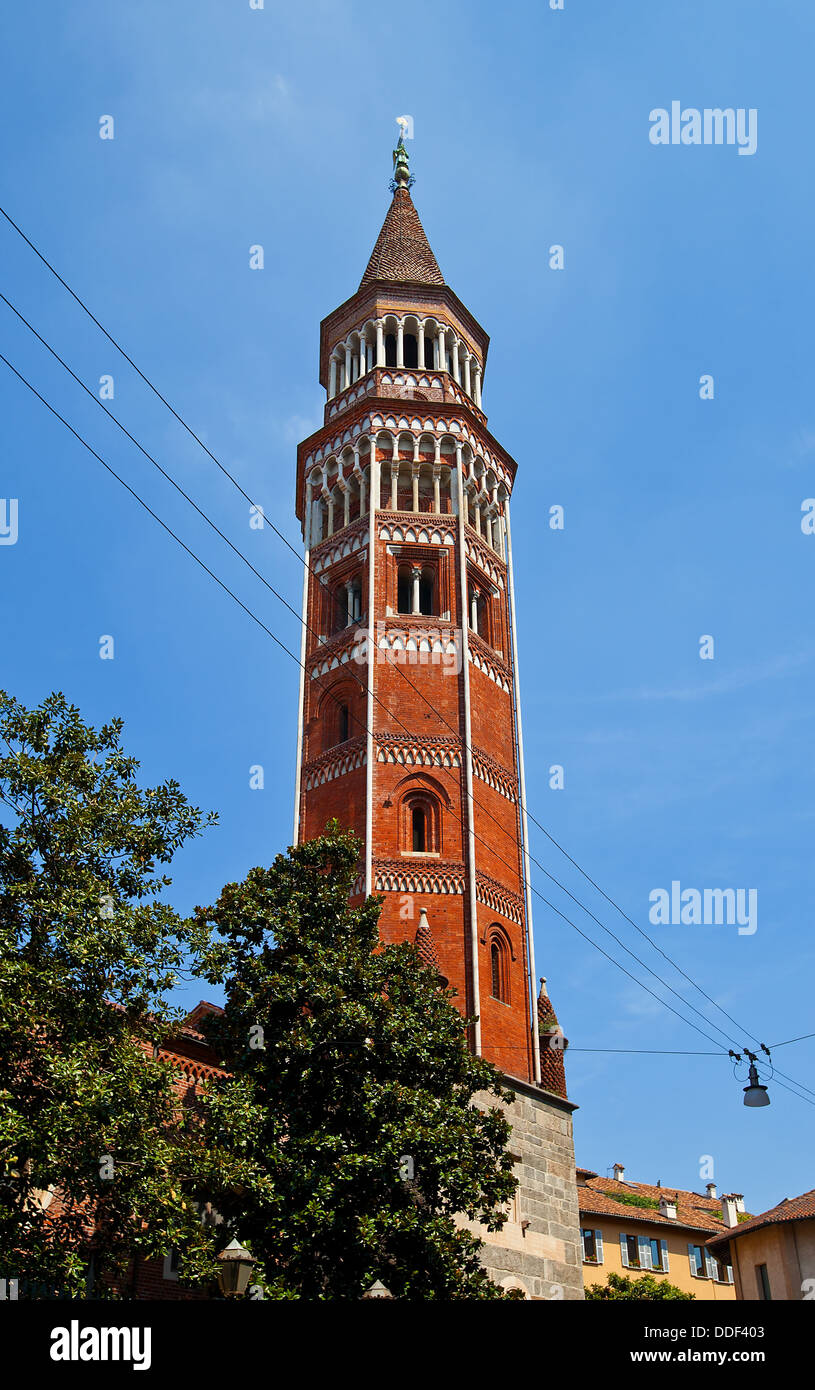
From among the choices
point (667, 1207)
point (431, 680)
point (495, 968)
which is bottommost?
point (667, 1207)

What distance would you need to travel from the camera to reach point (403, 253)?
39.7 meters

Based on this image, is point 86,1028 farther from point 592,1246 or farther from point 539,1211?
point 592,1246

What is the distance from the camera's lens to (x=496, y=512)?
3541 cm

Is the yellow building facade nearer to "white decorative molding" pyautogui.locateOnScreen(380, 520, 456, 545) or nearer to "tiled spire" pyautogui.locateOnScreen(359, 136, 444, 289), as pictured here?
"white decorative molding" pyautogui.locateOnScreen(380, 520, 456, 545)

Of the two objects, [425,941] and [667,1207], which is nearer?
[425,941]

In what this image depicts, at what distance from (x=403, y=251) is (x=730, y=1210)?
133 feet

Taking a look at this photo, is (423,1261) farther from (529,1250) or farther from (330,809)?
(330,809)

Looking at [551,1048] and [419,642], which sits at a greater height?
[419,642]

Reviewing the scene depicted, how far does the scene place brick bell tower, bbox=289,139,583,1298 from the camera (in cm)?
2672

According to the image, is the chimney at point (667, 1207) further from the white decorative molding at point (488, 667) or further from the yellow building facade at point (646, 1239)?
the white decorative molding at point (488, 667)

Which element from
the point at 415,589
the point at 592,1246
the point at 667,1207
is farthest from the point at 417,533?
the point at 667,1207
